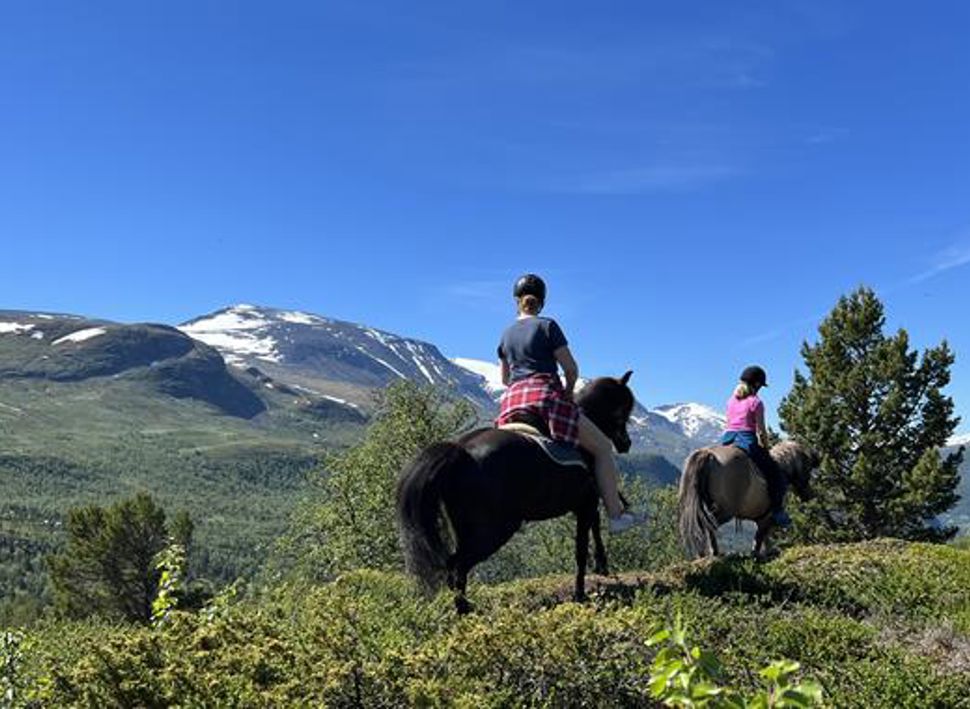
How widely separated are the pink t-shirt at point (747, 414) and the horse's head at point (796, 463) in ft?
7.37

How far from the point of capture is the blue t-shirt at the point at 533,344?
34.9ft

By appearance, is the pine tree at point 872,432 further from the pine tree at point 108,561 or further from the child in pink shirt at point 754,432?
the pine tree at point 108,561

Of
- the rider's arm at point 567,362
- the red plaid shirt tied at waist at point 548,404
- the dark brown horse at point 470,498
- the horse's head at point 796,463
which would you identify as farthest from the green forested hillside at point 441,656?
the horse's head at point 796,463

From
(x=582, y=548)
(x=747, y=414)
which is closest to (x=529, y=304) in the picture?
(x=582, y=548)

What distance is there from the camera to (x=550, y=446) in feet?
33.8

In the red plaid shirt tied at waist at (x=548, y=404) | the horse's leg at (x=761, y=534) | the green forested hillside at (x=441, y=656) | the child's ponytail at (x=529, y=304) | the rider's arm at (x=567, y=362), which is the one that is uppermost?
the child's ponytail at (x=529, y=304)

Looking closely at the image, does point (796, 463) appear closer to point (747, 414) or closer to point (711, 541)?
point (747, 414)

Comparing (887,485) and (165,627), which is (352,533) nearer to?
(887,485)

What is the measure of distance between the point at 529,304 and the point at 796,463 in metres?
9.85

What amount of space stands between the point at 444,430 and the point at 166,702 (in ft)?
125

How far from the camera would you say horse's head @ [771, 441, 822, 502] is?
59.0ft

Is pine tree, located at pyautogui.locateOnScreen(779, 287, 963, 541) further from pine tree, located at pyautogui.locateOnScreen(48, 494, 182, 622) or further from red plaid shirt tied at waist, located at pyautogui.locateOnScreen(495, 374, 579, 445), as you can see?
pine tree, located at pyautogui.locateOnScreen(48, 494, 182, 622)

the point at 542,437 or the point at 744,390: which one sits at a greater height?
the point at 744,390

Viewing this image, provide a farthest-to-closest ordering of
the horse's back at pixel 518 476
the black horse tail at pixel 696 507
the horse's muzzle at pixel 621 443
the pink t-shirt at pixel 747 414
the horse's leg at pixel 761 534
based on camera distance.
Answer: the horse's leg at pixel 761 534 < the pink t-shirt at pixel 747 414 < the black horse tail at pixel 696 507 < the horse's muzzle at pixel 621 443 < the horse's back at pixel 518 476
